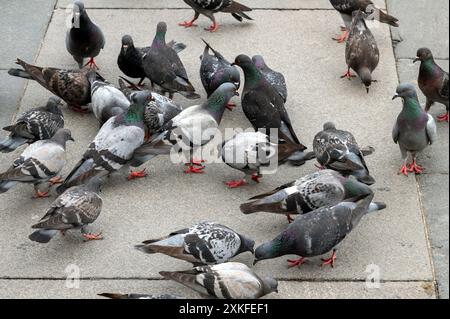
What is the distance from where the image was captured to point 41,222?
7.80 metres

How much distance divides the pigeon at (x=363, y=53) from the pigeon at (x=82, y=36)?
8.89ft

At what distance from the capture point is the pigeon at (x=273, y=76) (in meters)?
9.66

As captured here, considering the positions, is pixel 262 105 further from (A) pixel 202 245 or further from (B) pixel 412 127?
(A) pixel 202 245

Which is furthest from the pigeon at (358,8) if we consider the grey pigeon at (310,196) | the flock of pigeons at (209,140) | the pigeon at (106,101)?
the grey pigeon at (310,196)

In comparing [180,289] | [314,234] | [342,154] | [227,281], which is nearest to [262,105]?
[342,154]

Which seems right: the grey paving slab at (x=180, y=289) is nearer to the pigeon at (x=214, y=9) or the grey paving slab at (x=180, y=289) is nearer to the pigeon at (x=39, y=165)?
the pigeon at (x=39, y=165)

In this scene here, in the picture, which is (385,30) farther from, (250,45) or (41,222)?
(41,222)

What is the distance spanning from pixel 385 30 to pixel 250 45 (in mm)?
1611

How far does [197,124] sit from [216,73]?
36.9 inches

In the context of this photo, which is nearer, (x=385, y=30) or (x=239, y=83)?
(x=239, y=83)

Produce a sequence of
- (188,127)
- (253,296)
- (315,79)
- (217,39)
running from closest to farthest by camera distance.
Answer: (253,296), (188,127), (315,79), (217,39)

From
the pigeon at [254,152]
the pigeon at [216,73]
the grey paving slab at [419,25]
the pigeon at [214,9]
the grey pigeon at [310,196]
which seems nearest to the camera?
the grey pigeon at [310,196]

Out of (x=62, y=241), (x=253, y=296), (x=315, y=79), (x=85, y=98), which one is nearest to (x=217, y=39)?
(x=315, y=79)

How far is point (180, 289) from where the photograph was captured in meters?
7.58
